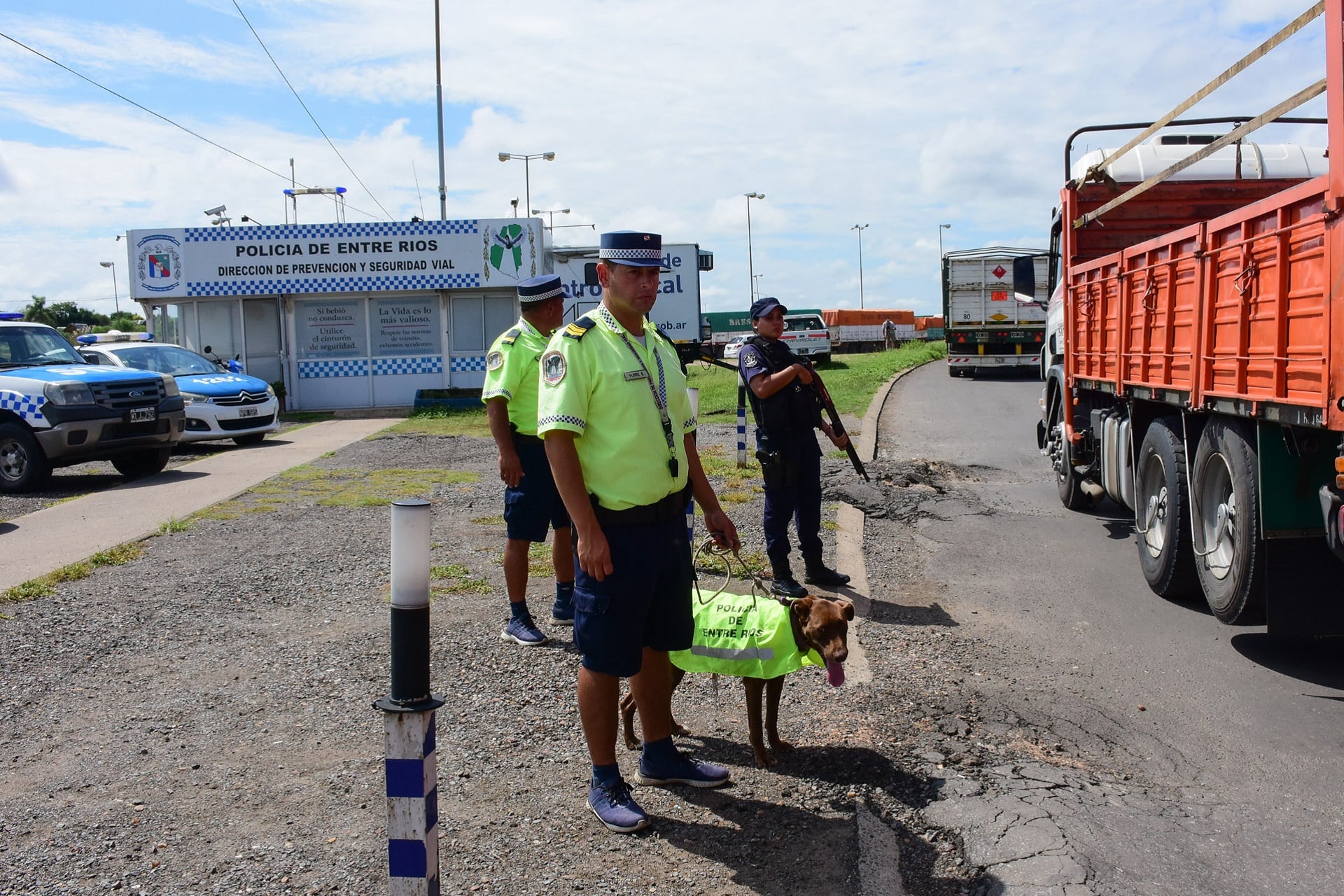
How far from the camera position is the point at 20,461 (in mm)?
11969

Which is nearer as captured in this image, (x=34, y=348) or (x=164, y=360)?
(x=34, y=348)

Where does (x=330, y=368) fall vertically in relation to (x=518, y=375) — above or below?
above

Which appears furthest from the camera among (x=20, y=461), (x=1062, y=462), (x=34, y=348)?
(x=34, y=348)

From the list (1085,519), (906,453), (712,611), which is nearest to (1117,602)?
(1085,519)

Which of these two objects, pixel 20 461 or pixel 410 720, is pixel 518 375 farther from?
pixel 20 461

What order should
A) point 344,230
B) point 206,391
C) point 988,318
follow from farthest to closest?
point 988,318, point 344,230, point 206,391

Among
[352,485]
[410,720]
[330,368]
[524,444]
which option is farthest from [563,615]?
[330,368]

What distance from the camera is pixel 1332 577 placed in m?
5.09

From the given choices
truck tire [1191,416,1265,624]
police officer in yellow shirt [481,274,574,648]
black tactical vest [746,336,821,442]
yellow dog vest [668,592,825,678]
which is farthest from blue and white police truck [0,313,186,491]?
truck tire [1191,416,1265,624]

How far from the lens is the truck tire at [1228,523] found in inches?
207

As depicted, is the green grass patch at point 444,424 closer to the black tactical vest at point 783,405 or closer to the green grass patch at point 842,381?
the green grass patch at point 842,381

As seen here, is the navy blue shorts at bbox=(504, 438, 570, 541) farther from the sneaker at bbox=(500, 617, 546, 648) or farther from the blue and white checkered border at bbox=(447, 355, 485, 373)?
the blue and white checkered border at bbox=(447, 355, 485, 373)

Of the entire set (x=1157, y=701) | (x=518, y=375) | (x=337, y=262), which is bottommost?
(x=1157, y=701)

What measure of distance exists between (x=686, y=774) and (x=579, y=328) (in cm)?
167
